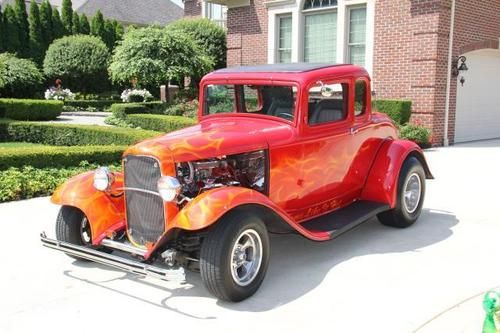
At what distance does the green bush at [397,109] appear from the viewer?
13.3m

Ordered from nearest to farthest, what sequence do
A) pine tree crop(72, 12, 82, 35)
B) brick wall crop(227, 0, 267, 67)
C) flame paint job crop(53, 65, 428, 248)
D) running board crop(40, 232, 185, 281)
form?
1. running board crop(40, 232, 185, 281)
2. flame paint job crop(53, 65, 428, 248)
3. brick wall crop(227, 0, 267, 67)
4. pine tree crop(72, 12, 82, 35)

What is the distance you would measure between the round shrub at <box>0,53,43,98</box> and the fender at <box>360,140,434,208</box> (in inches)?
812

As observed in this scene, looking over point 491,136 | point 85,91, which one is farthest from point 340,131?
point 85,91

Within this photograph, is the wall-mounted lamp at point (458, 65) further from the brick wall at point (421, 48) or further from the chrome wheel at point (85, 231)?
the chrome wheel at point (85, 231)

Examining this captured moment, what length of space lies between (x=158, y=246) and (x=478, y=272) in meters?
2.88

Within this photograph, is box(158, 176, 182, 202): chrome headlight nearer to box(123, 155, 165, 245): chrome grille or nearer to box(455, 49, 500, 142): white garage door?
box(123, 155, 165, 245): chrome grille

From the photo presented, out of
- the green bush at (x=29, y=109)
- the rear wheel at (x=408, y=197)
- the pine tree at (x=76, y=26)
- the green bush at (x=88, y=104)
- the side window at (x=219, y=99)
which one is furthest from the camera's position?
the pine tree at (x=76, y=26)

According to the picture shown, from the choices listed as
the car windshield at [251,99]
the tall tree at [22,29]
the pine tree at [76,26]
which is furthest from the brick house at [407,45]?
the pine tree at [76,26]

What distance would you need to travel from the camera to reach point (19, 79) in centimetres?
2369

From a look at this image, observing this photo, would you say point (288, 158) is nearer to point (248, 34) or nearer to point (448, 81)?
point (448, 81)

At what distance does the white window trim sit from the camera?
14.0 meters

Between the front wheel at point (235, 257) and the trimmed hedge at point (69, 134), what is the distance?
20.9 feet

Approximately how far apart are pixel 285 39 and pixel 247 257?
12448mm

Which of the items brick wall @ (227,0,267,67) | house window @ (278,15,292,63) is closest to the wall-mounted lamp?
house window @ (278,15,292,63)
